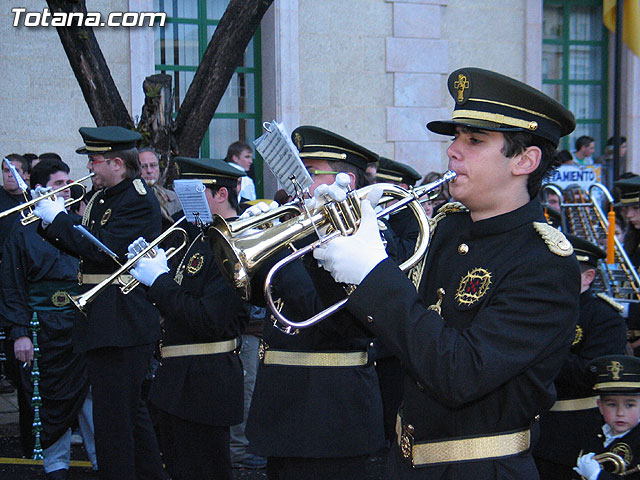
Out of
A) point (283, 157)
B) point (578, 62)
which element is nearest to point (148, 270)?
point (283, 157)

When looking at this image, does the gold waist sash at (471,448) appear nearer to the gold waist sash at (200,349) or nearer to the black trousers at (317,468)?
the black trousers at (317,468)

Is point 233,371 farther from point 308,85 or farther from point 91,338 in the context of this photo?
point 308,85

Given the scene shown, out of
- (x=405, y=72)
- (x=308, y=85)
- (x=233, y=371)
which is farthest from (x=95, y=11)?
(x=233, y=371)

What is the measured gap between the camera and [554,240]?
7.12ft

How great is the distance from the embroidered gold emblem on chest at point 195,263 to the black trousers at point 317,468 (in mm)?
1104

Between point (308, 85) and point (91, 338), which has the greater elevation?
point (308, 85)

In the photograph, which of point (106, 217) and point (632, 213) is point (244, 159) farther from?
point (632, 213)

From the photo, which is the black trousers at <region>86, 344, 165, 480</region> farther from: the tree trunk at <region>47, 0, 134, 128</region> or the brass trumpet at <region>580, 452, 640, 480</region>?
the tree trunk at <region>47, 0, 134, 128</region>

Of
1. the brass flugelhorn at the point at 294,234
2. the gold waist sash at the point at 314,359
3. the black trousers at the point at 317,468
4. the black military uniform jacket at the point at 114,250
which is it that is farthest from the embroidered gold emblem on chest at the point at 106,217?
the brass flugelhorn at the point at 294,234

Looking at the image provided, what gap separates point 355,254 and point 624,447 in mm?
2266

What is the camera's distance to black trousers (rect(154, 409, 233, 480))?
404 cm

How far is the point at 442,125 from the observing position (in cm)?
233

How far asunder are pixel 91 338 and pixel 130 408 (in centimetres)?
44

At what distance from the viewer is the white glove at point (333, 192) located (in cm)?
225
